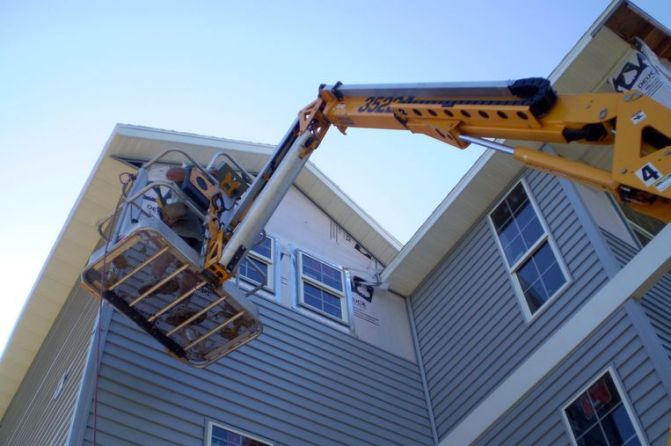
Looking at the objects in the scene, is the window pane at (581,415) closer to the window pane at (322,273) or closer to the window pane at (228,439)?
the window pane at (228,439)

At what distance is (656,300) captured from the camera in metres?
10.1

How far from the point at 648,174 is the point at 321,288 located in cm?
819

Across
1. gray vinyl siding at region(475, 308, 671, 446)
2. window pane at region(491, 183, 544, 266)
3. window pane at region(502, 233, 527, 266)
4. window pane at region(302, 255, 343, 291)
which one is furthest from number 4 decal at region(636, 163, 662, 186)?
window pane at region(302, 255, 343, 291)

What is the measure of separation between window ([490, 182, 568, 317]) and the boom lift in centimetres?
397

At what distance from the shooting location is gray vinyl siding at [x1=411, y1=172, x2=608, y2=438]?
35.3 ft

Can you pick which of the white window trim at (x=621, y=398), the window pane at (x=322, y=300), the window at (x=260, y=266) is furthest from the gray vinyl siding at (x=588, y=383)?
the window at (x=260, y=266)

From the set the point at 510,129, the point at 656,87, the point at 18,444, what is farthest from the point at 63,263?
the point at 656,87

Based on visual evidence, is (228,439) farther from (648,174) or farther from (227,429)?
(648,174)

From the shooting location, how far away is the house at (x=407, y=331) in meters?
9.27

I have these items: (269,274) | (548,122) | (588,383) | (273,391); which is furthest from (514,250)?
(548,122)

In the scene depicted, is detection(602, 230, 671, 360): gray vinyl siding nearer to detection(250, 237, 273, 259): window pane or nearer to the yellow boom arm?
the yellow boom arm

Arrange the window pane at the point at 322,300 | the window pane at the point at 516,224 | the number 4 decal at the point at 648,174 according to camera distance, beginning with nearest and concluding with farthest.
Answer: the number 4 decal at the point at 648,174, the window pane at the point at 516,224, the window pane at the point at 322,300

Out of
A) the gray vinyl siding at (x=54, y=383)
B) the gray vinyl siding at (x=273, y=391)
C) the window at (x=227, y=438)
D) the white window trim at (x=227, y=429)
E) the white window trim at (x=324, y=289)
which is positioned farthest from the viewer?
the white window trim at (x=324, y=289)

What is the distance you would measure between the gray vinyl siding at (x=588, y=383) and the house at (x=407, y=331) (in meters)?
0.02
